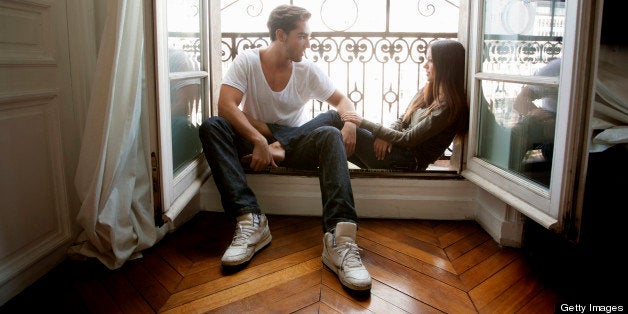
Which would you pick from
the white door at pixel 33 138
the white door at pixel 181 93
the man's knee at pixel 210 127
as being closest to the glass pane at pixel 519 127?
the man's knee at pixel 210 127

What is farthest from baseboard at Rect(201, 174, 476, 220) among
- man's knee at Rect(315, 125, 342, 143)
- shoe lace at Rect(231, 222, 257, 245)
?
shoe lace at Rect(231, 222, 257, 245)

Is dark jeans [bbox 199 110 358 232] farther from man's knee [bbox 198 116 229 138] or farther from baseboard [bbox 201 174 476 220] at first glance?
baseboard [bbox 201 174 476 220]

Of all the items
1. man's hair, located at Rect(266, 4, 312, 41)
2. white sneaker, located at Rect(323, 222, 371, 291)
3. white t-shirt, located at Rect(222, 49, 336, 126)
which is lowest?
white sneaker, located at Rect(323, 222, 371, 291)

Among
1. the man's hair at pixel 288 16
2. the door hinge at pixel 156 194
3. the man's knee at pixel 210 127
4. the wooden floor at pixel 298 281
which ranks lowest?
the wooden floor at pixel 298 281

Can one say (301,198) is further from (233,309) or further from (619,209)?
(619,209)

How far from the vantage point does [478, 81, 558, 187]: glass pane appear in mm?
1545

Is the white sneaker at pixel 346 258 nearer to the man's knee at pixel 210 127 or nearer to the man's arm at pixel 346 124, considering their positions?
the man's arm at pixel 346 124

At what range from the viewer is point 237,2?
249cm

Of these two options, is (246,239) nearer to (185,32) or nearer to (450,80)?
(185,32)

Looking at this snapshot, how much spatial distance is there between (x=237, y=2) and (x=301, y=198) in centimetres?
111

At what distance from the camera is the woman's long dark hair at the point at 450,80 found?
78.8 inches

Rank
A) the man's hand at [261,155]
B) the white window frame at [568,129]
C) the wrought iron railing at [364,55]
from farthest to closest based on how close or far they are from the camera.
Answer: the wrought iron railing at [364,55] → the man's hand at [261,155] → the white window frame at [568,129]

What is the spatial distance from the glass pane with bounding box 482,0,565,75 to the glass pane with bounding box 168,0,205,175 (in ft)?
4.06

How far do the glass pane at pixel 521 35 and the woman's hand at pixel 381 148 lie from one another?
519 mm
